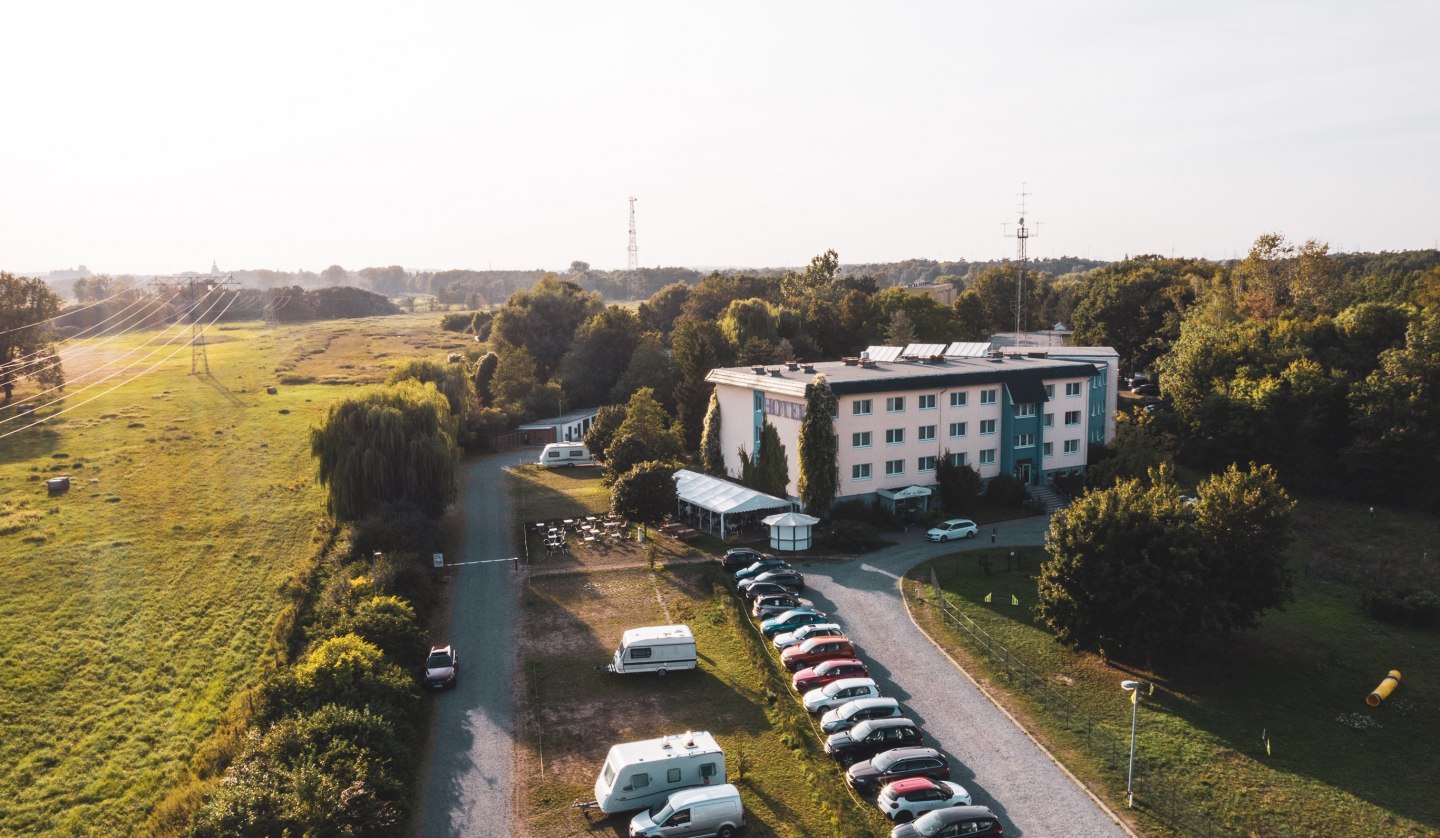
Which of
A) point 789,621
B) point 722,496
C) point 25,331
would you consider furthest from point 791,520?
point 25,331

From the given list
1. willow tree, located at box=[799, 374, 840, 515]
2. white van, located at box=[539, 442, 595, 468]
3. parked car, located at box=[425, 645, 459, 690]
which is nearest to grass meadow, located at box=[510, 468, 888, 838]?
parked car, located at box=[425, 645, 459, 690]

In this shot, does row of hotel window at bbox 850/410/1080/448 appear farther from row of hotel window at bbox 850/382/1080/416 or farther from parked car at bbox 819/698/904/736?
parked car at bbox 819/698/904/736

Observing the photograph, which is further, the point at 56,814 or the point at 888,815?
the point at 56,814

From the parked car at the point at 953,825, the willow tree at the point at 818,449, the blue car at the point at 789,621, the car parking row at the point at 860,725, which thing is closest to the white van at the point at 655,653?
the car parking row at the point at 860,725

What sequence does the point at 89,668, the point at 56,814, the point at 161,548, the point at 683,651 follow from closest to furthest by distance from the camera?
the point at 56,814
the point at 683,651
the point at 89,668
the point at 161,548

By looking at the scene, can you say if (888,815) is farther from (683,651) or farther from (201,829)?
(201,829)

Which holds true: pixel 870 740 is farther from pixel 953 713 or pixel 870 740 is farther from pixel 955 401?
pixel 955 401

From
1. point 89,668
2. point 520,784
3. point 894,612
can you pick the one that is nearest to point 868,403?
point 894,612
